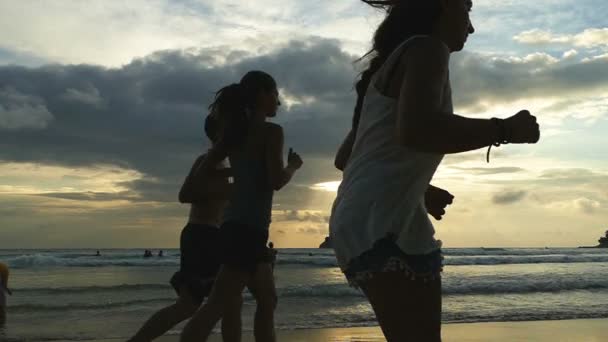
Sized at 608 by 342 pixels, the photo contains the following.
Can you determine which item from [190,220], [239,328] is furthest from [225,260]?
[190,220]

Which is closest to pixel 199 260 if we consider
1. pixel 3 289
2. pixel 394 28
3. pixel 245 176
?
pixel 245 176

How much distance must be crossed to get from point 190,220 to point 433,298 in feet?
9.09

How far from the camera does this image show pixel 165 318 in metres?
3.91

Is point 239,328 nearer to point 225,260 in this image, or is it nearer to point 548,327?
point 225,260

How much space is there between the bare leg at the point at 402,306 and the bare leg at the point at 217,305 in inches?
71.3

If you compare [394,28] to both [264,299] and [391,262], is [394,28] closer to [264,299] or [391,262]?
[391,262]

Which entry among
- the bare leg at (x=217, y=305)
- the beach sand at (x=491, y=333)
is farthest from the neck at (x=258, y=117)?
the beach sand at (x=491, y=333)

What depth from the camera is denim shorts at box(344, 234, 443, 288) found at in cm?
146

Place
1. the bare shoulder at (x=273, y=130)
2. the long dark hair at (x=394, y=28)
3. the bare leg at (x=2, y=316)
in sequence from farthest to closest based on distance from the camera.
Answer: the bare leg at (x=2, y=316) < the bare shoulder at (x=273, y=130) < the long dark hair at (x=394, y=28)

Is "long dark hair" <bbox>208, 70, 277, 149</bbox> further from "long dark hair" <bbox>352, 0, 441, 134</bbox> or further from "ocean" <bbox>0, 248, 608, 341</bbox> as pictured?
"ocean" <bbox>0, 248, 608, 341</bbox>

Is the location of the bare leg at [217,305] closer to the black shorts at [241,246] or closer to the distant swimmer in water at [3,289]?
the black shorts at [241,246]

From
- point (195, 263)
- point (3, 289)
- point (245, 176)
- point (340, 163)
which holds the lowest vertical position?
point (3, 289)

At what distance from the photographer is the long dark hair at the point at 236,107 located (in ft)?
10.6

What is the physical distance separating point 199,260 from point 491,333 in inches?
184
